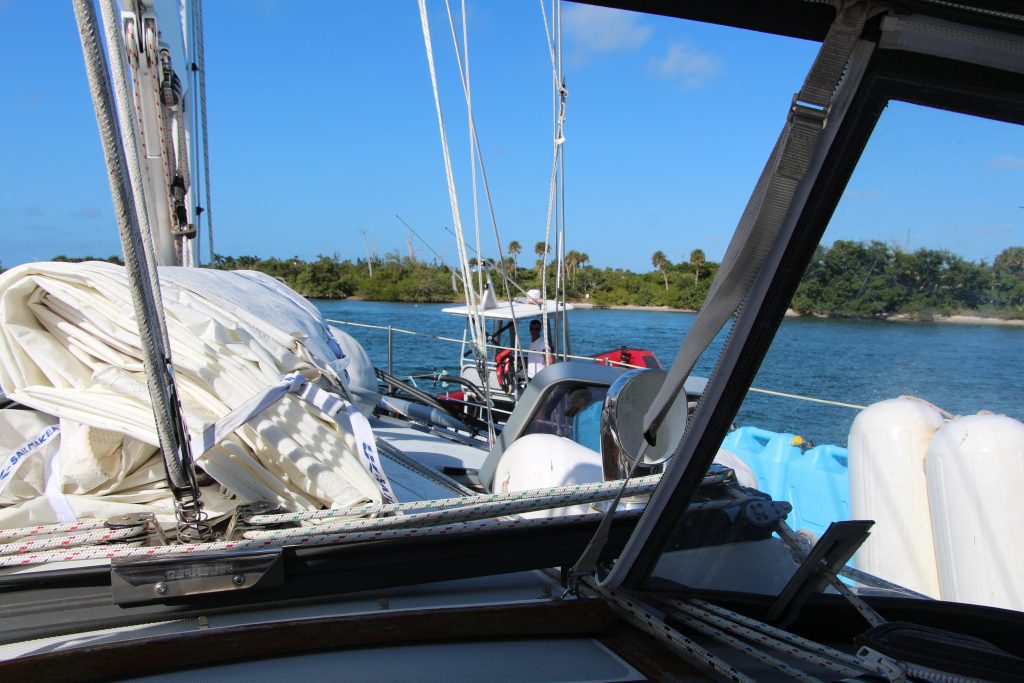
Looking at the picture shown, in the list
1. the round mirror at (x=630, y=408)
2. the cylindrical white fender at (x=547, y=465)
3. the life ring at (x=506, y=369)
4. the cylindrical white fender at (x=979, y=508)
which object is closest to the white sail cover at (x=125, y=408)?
the cylindrical white fender at (x=547, y=465)

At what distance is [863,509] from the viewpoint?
5.55 ft

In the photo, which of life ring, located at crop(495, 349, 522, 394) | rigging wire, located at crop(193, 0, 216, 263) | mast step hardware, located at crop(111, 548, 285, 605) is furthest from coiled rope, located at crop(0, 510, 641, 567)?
life ring, located at crop(495, 349, 522, 394)

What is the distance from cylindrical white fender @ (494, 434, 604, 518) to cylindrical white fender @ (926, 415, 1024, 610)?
93 cm

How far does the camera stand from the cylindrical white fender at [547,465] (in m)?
2.32

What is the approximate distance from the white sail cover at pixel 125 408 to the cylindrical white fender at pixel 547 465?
1.86 ft

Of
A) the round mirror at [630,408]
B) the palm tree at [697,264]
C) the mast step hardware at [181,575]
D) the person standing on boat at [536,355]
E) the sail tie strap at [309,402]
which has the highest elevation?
the palm tree at [697,264]

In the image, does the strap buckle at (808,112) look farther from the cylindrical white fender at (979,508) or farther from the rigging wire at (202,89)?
the rigging wire at (202,89)

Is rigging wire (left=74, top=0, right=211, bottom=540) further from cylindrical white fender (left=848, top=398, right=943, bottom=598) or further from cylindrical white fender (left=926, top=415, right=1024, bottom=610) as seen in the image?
cylindrical white fender (left=926, top=415, right=1024, bottom=610)

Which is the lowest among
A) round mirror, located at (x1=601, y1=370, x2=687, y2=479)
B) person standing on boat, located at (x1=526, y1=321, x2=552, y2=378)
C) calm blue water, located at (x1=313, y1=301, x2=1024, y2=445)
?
person standing on boat, located at (x1=526, y1=321, x2=552, y2=378)

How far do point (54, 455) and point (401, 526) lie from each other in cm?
100

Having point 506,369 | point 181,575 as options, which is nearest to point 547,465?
point 181,575

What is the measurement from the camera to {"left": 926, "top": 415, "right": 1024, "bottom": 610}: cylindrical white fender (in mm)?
1435

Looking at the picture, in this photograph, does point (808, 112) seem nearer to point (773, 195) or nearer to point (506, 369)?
point (773, 195)

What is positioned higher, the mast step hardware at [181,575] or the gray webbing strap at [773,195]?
the gray webbing strap at [773,195]
